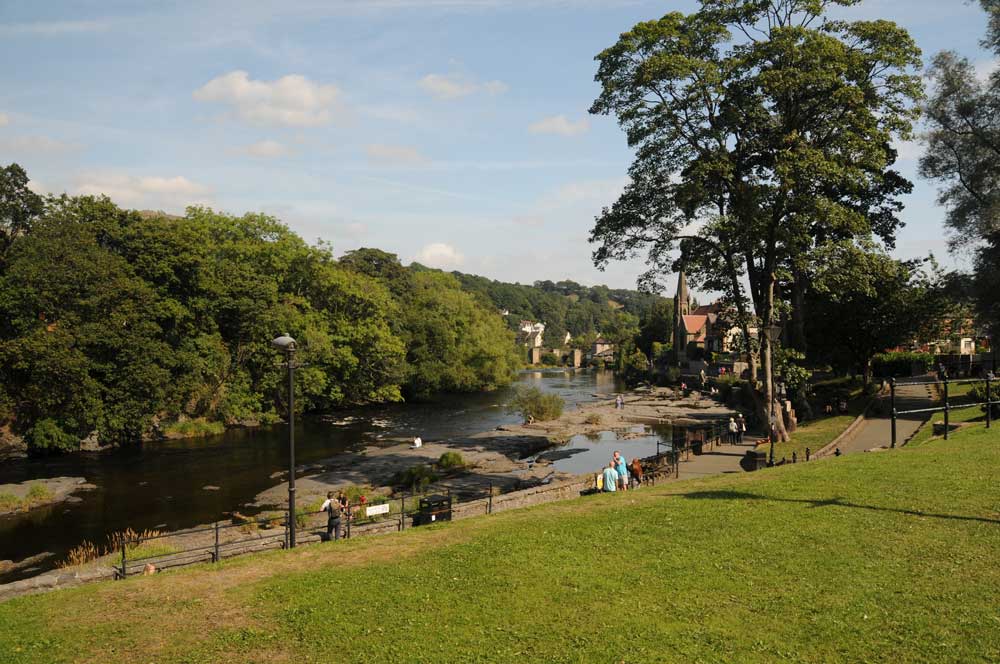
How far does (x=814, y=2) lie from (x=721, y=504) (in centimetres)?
1990

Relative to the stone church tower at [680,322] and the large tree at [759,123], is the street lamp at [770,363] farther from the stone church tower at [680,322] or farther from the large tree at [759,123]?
the stone church tower at [680,322]

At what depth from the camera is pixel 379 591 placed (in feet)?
35.9

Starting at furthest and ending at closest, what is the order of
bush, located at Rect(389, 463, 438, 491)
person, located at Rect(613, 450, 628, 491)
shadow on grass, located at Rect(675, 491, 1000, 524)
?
bush, located at Rect(389, 463, 438, 491) < person, located at Rect(613, 450, 628, 491) < shadow on grass, located at Rect(675, 491, 1000, 524)

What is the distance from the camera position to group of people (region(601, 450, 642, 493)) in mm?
20188

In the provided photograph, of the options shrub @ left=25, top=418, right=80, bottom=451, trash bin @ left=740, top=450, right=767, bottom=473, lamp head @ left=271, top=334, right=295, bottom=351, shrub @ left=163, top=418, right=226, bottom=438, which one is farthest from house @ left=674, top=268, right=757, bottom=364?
lamp head @ left=271, top=334, right=295, bottom=351

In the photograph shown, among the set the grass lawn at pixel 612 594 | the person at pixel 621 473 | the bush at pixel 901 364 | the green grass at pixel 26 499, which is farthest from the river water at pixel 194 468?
the bush at pixel 901 364

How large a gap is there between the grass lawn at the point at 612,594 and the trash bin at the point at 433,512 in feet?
11.4

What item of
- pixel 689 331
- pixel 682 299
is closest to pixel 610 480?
pixel 689 331

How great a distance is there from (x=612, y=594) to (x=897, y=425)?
2431cm

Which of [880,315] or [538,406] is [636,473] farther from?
[538,406]

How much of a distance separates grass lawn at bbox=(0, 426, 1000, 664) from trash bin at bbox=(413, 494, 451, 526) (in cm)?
348

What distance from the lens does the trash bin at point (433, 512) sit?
717 inches

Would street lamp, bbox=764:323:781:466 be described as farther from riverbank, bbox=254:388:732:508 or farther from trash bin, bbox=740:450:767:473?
riverbank, bbox=254:388:732:508

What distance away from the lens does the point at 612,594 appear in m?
10.2
